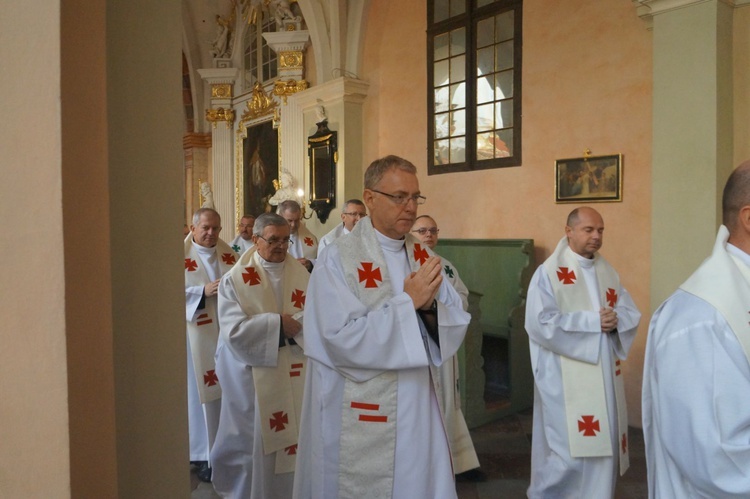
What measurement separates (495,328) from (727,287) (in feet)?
17.8

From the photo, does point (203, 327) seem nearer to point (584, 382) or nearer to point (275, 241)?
point (275, 241)

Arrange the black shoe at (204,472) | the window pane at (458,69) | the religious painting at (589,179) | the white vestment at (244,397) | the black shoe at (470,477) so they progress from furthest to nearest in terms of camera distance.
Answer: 1. the window pane at (458,69)
2. the religious painting at (589,179)
3. the black shoe at (204,472)
4. the black shoe at (470,477)
5. the white vestment at (244,397)

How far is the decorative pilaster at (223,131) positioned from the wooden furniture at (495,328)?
310 inches

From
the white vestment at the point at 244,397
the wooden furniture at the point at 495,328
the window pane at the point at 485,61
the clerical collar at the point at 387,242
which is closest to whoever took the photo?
the clerical collar at the point at 387,242

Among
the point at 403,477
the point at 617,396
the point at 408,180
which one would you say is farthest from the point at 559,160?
the point at 403,477

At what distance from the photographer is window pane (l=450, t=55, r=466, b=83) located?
8.46 metres

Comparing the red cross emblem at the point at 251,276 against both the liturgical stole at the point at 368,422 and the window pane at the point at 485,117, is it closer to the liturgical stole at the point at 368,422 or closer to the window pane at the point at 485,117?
the liturgical stole at the point at 368,422

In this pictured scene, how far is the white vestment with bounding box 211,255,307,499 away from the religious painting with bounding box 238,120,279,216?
8737mm

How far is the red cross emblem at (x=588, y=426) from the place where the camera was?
156 inches

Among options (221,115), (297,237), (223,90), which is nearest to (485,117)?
(297,237)

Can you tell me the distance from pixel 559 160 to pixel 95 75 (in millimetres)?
6225

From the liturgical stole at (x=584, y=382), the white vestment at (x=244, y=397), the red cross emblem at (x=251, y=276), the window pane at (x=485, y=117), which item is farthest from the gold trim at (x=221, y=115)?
the liturgical stole at (x=584, y=382)

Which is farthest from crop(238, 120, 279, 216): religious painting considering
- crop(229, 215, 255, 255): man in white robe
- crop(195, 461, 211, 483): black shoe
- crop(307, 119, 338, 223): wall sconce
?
crop(195, 461, 211, 483): black shoe

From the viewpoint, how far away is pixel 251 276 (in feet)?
13.1
